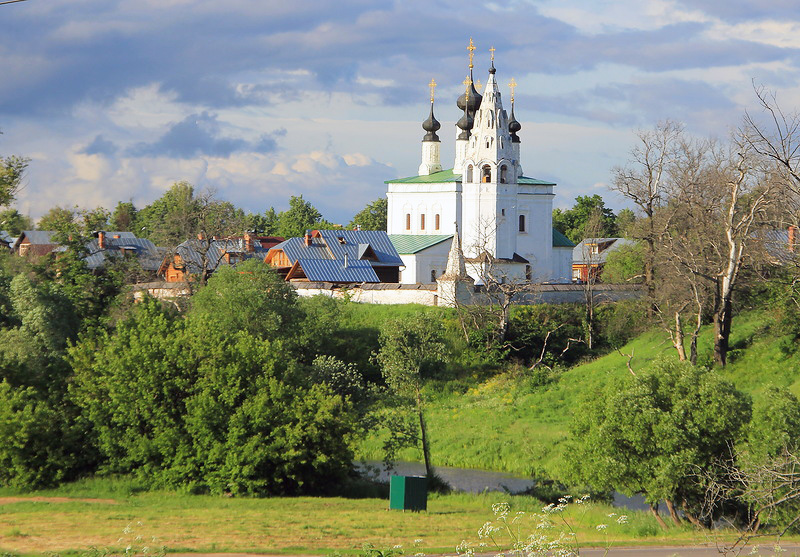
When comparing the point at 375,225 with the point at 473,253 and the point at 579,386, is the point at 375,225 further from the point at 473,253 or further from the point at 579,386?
the point at 579,386

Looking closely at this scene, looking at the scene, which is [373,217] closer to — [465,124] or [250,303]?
[465,124]

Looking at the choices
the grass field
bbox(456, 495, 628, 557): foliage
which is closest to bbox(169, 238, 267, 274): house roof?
the grass field

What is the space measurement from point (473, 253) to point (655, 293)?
12.8 metres

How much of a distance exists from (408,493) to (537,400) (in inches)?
578

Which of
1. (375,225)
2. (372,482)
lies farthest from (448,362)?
(375,225)

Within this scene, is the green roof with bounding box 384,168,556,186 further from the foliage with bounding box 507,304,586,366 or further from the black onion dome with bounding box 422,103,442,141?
the foliage with bounding box 507,304,586,366

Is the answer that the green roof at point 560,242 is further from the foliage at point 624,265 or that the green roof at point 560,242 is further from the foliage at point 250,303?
the foliage at point 250,303

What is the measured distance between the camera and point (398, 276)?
2160 inches

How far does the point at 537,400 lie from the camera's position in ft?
121

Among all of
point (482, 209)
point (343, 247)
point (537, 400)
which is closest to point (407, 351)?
point (537, 400)

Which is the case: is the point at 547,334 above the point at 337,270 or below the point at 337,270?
below

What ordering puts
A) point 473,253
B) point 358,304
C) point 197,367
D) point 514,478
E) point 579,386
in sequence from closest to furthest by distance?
point 197,367, point 514,478, point 579,386, point 358,304, point 473,253

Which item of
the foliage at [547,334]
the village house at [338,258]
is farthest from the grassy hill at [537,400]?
the village house at [338,258]

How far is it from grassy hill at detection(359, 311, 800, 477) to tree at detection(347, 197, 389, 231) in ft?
187
